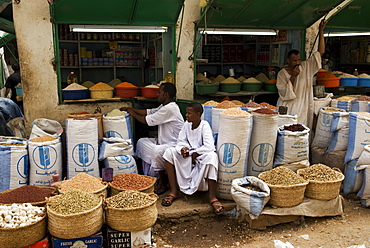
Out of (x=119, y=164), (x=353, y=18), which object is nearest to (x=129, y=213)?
(x=119, y=164)

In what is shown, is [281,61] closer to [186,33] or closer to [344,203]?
[186,33]

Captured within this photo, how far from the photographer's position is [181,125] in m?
4.61

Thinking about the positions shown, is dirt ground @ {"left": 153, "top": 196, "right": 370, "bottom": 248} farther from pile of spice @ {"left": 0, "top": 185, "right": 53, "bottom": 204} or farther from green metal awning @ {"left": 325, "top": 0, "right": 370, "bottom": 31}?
green metal awning @ {"left": 325, "top": 0, "right": 370, "bottom": 31}

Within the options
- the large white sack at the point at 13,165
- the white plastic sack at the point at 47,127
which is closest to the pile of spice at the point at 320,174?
the white plastic sack at the point at 47,127

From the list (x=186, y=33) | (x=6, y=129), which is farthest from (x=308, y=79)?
(x=6, y=129)

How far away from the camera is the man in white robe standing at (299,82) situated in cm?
534

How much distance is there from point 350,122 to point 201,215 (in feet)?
7.25

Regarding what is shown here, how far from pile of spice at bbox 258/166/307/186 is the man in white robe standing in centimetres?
195

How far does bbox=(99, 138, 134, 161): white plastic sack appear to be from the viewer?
13.6ft

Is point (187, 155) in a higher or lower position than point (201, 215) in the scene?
higher

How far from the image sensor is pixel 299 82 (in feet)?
17.6

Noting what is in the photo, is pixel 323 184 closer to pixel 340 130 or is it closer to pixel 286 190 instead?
pixel 286 190

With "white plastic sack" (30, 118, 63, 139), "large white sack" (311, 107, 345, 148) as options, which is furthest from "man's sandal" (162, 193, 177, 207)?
"large white sack" (311, 107, 345, 148)

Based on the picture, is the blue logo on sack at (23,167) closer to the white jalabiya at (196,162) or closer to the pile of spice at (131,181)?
the pile of spice at (131,181)
